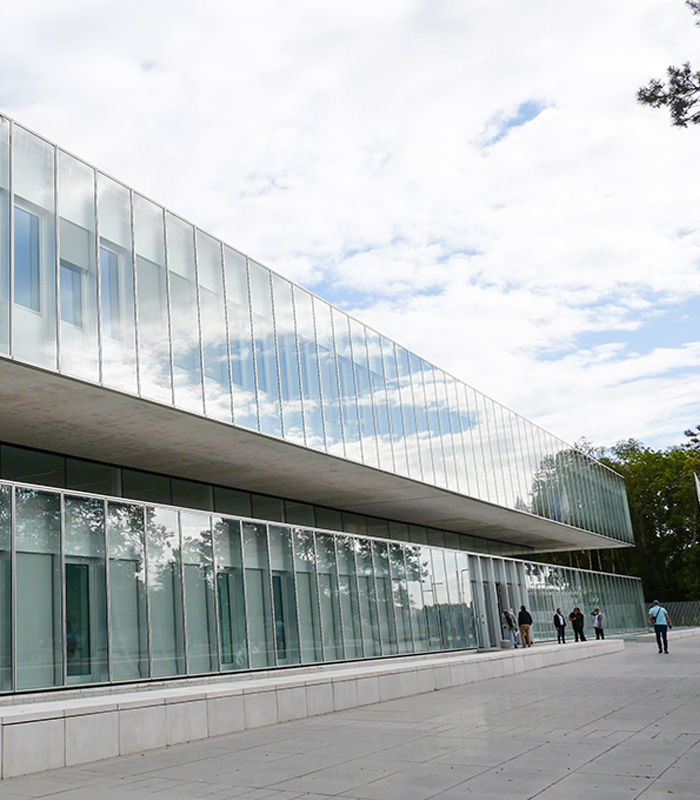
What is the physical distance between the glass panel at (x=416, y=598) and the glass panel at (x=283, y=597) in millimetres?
6409

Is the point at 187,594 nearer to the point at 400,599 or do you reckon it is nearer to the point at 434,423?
the point at 400,599

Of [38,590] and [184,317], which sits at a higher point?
[184,317]

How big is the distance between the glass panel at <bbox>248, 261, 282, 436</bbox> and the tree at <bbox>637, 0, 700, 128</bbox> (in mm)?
12138

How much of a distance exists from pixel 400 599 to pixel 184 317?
40.5ft

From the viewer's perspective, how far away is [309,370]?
930 inches

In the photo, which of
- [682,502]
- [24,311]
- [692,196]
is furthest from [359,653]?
[682,502]

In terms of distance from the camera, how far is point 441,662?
1861 centimetres

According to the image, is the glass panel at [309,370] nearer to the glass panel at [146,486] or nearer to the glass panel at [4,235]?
the glass panel at [146,486]

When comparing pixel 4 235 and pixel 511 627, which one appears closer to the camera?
pixel 4 235

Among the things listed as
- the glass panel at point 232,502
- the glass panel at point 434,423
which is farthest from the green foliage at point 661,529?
the glass panel at point 232,502

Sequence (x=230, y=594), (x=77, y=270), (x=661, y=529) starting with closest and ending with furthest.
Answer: (x=77, y=270) → (x=230, y=594) → (x=661, y=529)

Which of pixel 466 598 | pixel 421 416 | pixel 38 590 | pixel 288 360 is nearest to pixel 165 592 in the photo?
pixel 38 590

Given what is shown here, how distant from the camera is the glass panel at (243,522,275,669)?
19798 millimetres

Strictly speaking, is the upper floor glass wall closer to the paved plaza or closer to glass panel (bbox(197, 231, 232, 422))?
glass panel (bbox(197, 231, 232, 422))
